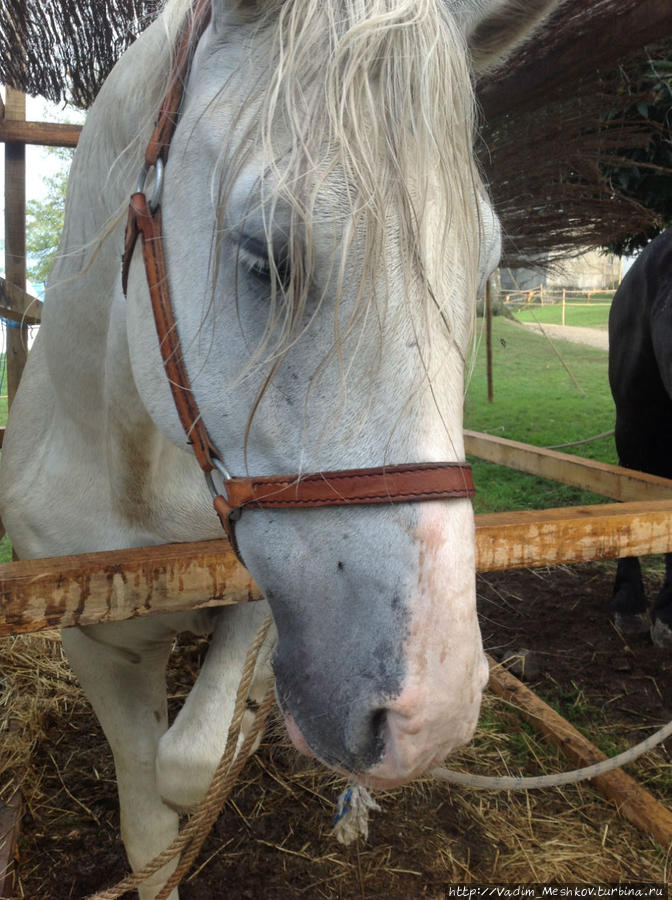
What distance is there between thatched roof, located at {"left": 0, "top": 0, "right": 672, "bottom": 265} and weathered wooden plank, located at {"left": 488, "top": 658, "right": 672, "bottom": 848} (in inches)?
75.4

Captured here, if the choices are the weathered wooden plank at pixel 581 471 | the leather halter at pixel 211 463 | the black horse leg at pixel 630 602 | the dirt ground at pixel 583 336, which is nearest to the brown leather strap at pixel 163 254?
the leather halter at pixel 211 463

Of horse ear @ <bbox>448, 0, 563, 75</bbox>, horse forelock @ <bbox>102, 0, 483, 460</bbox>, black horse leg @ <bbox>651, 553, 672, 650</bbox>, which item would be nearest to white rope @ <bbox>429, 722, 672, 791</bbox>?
horse forelock @ <bbox>102, 0, 483, 460</bbox>

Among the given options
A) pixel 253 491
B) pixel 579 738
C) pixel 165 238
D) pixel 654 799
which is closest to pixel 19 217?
pixel 165 238

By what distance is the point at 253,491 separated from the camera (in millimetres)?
957

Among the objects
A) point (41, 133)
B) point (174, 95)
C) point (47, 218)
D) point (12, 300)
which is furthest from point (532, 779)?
point (47, 218)

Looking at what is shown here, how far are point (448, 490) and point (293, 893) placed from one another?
1672mm

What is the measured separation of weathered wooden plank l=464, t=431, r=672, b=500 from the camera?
2.51 m

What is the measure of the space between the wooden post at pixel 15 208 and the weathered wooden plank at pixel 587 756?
111 inches

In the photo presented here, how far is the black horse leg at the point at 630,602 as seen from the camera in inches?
142

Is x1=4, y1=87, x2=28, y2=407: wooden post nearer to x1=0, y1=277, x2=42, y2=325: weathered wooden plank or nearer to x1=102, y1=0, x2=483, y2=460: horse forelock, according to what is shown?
x1=0, y1=277, x2=42, y2=325: weathered wooden plank

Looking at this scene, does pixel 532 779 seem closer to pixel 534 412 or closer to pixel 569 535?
pixel 569 535

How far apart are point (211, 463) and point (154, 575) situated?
367 millimetres

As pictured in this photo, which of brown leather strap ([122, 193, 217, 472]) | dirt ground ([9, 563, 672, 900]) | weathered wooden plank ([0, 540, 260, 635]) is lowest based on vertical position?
dirt ground ([9, 563, 672, 900])

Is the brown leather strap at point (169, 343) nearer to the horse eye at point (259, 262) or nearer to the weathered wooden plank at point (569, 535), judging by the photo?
the horse eye at point (259, 262)
